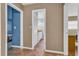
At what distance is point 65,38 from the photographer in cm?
415

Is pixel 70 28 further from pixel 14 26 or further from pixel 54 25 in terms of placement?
pixel 14 26

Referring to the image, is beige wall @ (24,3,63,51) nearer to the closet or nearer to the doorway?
the doorway

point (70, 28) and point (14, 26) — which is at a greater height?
point (14, 26)

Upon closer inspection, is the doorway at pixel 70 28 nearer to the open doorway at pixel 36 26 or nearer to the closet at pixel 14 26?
the open doorway at pixel 36 26

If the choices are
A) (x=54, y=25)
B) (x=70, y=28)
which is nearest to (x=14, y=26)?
(x=54, y=25)

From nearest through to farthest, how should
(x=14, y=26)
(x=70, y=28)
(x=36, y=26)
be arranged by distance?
(x=70, y=28), (x=14, y=26), (x=36, y=26)

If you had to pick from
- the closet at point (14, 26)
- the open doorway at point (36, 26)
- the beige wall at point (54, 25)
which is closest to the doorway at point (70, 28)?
the beige wall at point (54, 25)

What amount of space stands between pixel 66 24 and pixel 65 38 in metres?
0.50

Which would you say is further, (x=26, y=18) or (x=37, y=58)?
(x=26, y=18)

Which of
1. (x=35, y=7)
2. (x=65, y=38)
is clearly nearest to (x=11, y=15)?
(x=35, y=7)

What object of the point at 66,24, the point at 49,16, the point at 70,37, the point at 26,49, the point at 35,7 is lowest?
the point at 26,49

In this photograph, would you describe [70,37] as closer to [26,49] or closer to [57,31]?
[57,31]

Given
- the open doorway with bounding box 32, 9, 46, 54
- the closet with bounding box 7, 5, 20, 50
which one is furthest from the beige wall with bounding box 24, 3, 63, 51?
the closet with bounding box 7, 5, 20, 50

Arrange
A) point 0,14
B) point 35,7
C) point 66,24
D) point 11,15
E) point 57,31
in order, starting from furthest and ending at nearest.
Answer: point 11,15, point 35,7, point 57,31, point 66,24, point 0,14
